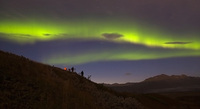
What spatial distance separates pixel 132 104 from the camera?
793 inches

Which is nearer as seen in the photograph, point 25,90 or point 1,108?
point 1,108

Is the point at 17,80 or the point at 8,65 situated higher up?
the point at 8,65

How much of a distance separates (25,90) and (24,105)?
1.89 m

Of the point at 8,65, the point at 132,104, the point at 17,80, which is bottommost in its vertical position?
the point at 132,104

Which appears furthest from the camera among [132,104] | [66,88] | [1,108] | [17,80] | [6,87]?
[132,104]

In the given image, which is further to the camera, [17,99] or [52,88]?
[52,88]

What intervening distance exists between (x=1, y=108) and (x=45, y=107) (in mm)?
2162

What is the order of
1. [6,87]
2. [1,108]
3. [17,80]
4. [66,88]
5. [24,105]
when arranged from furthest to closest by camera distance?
[66,88]
[17,80]
[6,87]
[24,105]
[1,108]

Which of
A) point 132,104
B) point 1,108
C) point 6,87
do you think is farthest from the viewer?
point 132,104

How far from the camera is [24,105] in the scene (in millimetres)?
12938

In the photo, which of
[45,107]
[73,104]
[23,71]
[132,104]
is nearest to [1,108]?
[45,107]

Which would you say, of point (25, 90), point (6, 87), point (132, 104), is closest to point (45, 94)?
point (25, 90)

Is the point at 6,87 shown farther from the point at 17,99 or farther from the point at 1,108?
the point at 1,108

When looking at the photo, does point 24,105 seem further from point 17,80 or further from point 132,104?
point 132,104
